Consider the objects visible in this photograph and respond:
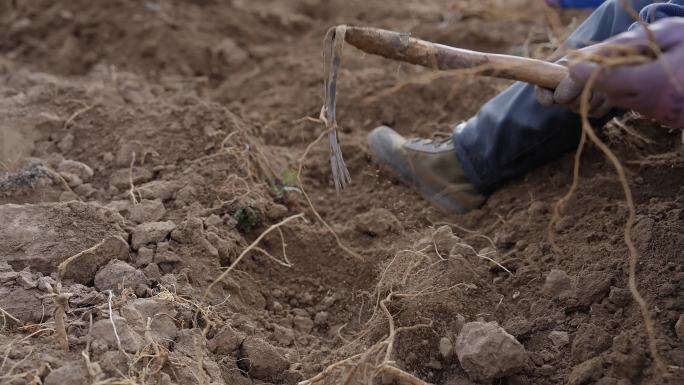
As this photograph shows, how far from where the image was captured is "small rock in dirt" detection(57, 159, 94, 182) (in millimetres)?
2547

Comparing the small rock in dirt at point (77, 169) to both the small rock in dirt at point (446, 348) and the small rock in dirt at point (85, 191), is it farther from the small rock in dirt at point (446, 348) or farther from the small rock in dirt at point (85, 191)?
the small rock in dirt at point (446, 348)

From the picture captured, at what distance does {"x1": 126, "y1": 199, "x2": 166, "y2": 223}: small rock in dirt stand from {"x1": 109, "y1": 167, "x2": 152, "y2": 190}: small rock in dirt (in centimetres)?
20

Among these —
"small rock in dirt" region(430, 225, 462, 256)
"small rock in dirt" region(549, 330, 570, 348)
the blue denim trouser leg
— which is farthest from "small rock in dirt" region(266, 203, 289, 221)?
"small rock in dirt" region(549, 330, 570, 348)

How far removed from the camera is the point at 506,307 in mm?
2037

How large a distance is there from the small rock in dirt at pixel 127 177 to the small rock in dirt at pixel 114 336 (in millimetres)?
808

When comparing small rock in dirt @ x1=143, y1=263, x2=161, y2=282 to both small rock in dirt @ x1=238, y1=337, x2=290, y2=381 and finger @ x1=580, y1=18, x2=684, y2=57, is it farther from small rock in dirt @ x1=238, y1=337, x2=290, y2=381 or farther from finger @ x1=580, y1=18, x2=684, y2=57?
finger @ x1=580, y1=18, x2=684, y2=57

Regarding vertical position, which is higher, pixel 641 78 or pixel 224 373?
pixel 641 78

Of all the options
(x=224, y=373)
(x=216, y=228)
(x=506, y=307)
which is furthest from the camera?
(x=216, y=228)

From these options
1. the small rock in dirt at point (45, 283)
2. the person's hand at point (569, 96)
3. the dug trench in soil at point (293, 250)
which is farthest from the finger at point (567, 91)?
the small rock in dirt at point (45, 283)

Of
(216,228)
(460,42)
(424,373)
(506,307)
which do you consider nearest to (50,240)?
(216,228)

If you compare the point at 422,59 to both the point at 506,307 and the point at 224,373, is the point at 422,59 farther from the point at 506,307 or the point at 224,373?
the point at 224,373

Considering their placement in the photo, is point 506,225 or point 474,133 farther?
point 474,133

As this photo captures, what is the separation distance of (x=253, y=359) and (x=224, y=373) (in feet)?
0.27

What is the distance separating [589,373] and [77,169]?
170 centimetres
